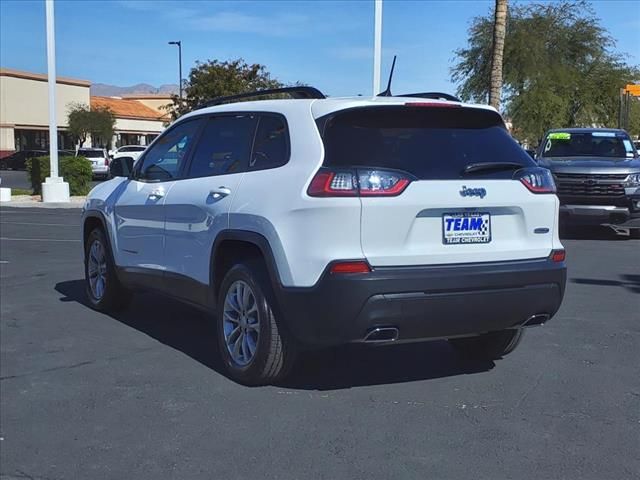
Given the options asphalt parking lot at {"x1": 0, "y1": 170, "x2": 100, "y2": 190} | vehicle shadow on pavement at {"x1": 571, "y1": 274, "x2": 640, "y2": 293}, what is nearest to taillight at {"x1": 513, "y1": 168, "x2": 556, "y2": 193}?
vehicle shadow on pavement at {"x1": 571, "y1": 274, "x2": 640, "y2": 293}

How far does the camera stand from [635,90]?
28.8 m

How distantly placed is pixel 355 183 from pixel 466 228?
0.76m

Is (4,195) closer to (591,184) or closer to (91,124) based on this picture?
(591,184)

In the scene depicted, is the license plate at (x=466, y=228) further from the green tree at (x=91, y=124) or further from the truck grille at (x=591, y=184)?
the green tree at (x=91, y=124)

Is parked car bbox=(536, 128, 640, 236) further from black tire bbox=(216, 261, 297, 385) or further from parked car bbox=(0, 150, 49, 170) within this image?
parked car bbox=(0, 150, 49, 170)

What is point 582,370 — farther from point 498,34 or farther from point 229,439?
point 498,34

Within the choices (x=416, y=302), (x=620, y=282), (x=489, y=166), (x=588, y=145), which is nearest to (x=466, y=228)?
(x=489, y=166)

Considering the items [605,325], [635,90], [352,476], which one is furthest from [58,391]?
[635,90]

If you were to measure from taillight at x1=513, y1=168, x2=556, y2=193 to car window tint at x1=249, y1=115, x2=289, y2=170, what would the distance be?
1.46m

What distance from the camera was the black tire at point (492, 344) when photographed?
550cm

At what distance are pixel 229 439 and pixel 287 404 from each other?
61 centimetres

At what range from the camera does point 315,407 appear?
4.65 m

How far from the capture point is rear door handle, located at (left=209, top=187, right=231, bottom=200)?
510 cm

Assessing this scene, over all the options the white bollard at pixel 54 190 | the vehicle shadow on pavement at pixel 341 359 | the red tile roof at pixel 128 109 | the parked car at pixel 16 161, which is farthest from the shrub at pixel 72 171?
the red tile roof at pixel 128 109
